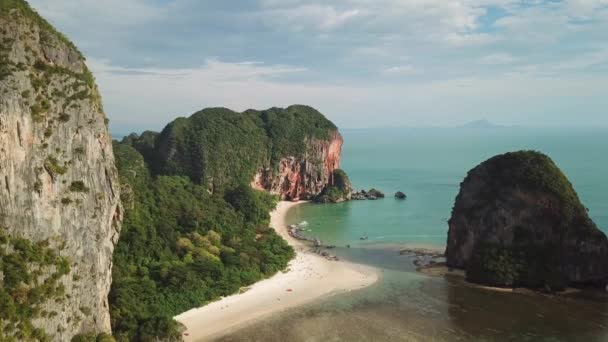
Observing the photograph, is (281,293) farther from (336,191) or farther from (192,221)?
(336,191)

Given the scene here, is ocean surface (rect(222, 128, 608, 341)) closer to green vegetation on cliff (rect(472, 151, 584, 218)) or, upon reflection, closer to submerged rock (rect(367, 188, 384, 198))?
green vegetation on cliff (rect(472, 151, 584, 218))

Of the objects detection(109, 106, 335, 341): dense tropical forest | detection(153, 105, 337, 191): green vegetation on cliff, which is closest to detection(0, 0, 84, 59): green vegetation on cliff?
detection(109, 106, 335, 341): dense tropical forest

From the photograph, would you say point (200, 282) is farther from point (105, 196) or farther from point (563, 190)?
point (563, 190)

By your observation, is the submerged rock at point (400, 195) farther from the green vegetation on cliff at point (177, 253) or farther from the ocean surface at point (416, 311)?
the green vegetation on cliff at point (177, 253)

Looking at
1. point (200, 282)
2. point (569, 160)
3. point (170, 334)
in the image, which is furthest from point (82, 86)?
point (569, 160)

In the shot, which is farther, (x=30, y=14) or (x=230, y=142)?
(x=230, y=142)

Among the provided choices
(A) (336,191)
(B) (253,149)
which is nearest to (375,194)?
→ (A) (336,191)
